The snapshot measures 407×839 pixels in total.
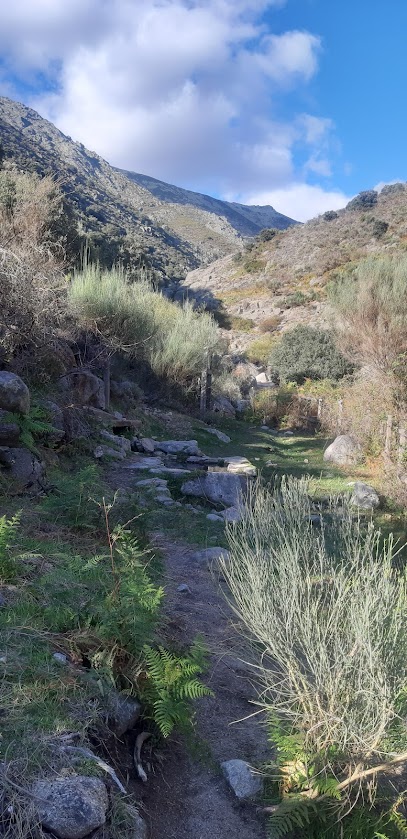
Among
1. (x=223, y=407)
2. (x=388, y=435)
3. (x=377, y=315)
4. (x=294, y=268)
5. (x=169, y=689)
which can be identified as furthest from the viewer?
(x=294, y=268)

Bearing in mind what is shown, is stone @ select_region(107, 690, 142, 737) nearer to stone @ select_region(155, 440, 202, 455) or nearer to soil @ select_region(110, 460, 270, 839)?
soil @ select_region(110, 460, 270, 839)

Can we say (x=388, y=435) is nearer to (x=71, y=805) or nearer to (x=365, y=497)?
(x=365, y=497)

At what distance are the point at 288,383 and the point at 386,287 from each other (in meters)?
7.95

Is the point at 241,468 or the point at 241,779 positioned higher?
the point at 241,779

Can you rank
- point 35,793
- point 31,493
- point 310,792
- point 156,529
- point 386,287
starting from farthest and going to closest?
point 386,287 → point 156,529 → point 31,493 → point 310,792 → point 35,793

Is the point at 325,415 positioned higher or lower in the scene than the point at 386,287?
lower

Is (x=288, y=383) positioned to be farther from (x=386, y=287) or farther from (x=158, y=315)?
(x=386, y=287)

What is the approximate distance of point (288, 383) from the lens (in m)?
20.1

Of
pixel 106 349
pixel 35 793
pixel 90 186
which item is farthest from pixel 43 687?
pixel 90 186

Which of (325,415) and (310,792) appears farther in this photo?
(325,415)

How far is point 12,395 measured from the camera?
5758 mm

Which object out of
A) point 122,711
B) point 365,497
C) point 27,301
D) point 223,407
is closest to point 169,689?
point 122,711

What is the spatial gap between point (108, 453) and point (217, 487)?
193cm

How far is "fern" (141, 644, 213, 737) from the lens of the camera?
8.11ft
